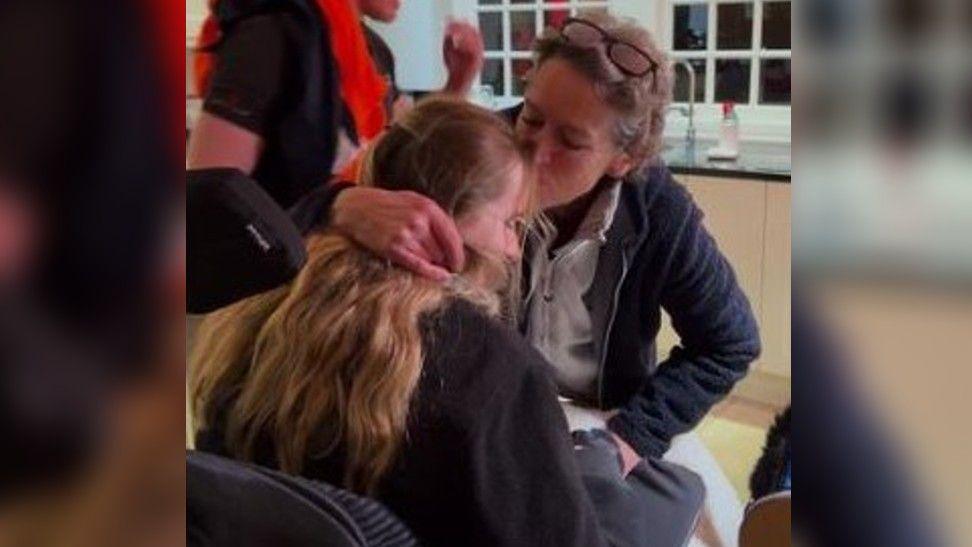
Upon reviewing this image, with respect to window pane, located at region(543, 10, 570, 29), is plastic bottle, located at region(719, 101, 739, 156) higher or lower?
lower

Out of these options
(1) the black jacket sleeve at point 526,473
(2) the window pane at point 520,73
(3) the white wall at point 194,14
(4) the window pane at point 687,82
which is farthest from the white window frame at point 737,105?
(3) the white wall at point 194,14

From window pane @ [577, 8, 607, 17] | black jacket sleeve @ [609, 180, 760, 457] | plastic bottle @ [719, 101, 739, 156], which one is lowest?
black jacket sleeve @ [609, 180, 760, 457]

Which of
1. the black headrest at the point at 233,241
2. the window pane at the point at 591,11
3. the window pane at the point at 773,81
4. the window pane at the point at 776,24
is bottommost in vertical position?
the black headrest at the point at 233,241

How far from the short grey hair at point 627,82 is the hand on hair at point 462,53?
2.0 inches

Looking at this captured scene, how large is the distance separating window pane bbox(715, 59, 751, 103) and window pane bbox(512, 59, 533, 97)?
139 mm

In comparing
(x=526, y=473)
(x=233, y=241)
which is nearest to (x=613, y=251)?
(x=526, y=473)

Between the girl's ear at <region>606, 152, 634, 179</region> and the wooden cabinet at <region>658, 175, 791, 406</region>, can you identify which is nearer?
the wooden cabinet at <region>658, 175, 791, 406</region>

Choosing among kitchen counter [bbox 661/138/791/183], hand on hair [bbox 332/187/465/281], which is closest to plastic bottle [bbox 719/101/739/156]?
kitchen counter [bbox 661/138/791/183]

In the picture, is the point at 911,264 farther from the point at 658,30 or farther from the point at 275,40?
the point at 275,40

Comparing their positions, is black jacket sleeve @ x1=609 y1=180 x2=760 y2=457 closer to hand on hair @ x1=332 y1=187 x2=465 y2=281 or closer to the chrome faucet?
the chrome faucet

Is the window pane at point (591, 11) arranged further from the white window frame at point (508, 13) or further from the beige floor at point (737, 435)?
the beige floor at point (737, 435)

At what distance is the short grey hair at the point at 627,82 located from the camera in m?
0.68

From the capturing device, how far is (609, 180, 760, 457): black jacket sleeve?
71 centimetres

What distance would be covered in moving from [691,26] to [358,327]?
34 centimetres
